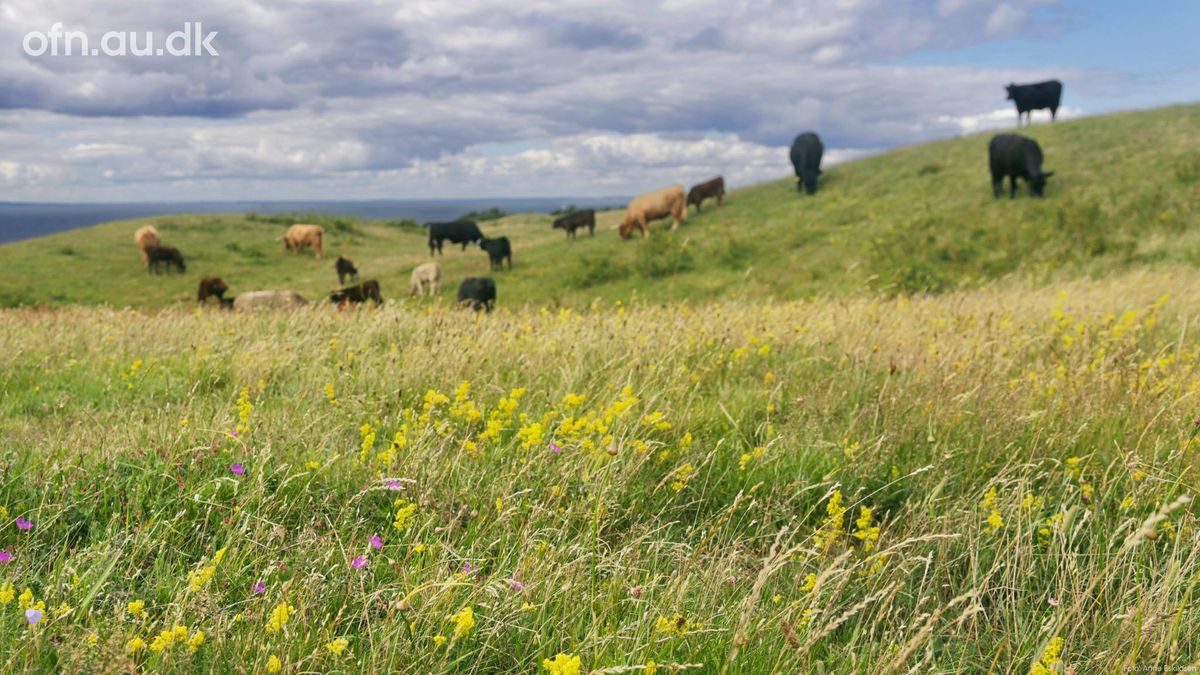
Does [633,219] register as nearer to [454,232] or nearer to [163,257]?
[454,232]

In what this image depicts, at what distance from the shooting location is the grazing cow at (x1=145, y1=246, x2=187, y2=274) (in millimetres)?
38031

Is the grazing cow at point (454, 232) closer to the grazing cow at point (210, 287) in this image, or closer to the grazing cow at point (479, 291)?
the grazing cow at point (210, 287)

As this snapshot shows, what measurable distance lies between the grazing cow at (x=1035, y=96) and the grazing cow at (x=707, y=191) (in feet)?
58.5

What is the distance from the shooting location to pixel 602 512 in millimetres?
3162

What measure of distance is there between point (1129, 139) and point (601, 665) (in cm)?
3877

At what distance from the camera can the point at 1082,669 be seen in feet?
8.18

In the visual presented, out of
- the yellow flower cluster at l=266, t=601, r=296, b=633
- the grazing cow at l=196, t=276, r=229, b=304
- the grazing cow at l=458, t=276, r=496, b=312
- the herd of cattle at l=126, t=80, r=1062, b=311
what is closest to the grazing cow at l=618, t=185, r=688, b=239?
the herd of cattle at l=126, t=80, r=1062, b=311

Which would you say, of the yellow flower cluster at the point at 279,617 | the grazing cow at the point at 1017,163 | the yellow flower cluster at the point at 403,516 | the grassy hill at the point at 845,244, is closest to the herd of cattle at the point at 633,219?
the grazing cow at the point at 1017,163

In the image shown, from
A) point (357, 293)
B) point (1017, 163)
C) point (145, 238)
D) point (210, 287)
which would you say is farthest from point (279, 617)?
point (145, 238)

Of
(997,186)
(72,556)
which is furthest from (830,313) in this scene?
(997,186)

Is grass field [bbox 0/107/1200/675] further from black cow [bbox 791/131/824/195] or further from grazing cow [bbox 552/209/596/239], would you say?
grazing cow [bbox 552/209/596/239]

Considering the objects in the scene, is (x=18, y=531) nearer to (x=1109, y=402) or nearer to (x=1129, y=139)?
(x=1109, y=402)

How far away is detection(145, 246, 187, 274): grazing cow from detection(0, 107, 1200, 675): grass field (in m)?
34.0

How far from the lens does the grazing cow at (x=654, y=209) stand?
36969mm
